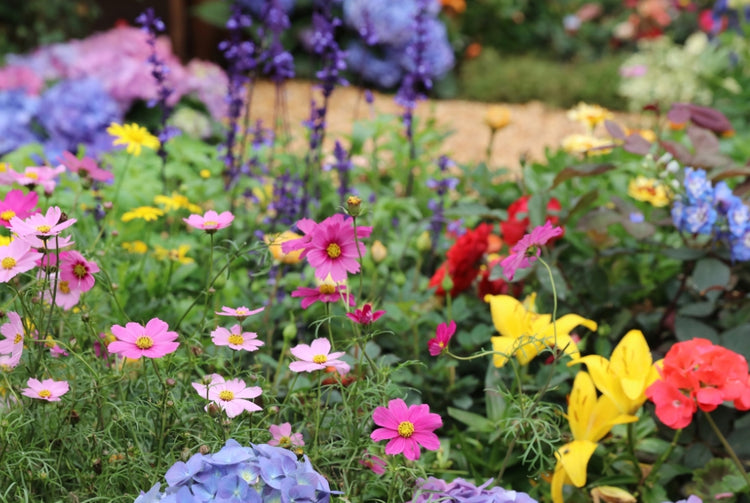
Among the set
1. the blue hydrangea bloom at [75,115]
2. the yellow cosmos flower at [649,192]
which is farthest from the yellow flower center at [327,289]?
the blue hydrangea bloom at [75,115]

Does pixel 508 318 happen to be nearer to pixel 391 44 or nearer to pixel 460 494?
pixel 460 494

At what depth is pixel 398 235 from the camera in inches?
85.9

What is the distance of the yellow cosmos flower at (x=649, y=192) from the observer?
2027 millimetres

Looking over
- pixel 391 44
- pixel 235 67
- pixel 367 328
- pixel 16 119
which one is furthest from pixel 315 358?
pixel 391 44

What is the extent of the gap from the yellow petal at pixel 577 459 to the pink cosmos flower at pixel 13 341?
0.78 meters

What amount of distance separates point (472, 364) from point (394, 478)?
0.70 meters

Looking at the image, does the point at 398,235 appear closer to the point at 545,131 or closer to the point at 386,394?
the point at 386,394

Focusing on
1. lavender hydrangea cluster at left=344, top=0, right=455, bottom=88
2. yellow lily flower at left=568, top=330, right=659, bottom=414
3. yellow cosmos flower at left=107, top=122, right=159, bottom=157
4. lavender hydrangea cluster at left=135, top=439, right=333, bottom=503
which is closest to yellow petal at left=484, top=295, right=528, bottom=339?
yellow lily flower at left=568, top=330, right=659, bottom=414

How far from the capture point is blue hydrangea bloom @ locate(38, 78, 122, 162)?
336 centimetres

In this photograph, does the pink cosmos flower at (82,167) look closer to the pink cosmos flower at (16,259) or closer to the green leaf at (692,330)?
the pink cosmos flower at (16,259)

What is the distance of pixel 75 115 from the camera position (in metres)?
3.37

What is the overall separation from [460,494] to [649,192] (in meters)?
1.25

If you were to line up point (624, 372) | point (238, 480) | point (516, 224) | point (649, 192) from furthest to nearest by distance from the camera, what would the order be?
point (649, 192), point (516, 224), point (624, 372), point (238, 480)

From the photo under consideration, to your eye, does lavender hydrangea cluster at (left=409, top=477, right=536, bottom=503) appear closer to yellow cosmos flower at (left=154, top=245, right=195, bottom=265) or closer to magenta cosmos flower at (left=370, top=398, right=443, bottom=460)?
magenta cosmos flower at (left=370, top=398, right=443, bottom=460)
